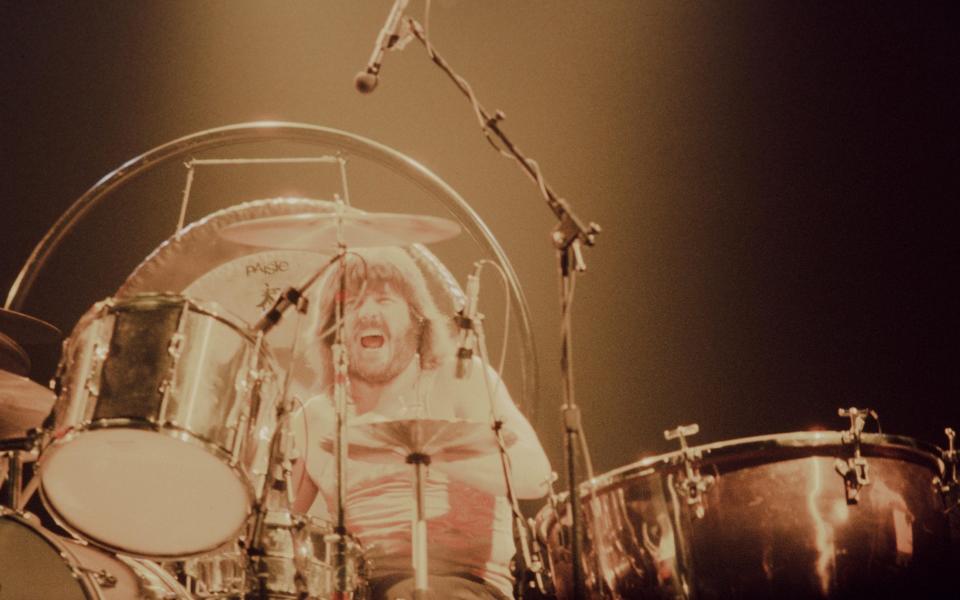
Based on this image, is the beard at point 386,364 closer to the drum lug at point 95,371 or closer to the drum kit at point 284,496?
the drum kit at point 284,496

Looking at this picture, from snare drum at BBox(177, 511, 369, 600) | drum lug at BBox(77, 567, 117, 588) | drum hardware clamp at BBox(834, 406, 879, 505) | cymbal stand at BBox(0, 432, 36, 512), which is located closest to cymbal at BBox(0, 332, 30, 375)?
cymbal stand at BBox(0, 432, 36, 512)

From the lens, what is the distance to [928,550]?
2.46m

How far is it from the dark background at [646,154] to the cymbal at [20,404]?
1.32 meters

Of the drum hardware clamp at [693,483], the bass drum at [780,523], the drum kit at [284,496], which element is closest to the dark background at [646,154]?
the drum kit at [284,496]

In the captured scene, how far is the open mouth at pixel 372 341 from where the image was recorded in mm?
4098

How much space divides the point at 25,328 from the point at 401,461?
51.8 inches

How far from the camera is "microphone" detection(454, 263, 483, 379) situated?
306 cm

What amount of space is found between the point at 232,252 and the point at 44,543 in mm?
1830

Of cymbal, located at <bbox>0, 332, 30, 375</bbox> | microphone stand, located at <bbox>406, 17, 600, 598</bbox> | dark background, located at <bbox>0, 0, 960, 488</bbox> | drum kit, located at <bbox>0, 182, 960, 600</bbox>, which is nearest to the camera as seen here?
microphone stand, located at <bbox>406, 17, 600, 598</bbox>

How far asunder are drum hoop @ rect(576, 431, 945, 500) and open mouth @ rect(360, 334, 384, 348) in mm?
1799

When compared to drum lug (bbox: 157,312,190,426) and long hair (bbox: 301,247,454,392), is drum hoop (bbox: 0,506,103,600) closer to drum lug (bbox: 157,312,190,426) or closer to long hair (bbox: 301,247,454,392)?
drum lug (bbox: 157,312,190,426)

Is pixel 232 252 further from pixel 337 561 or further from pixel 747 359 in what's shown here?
pixel 747 359

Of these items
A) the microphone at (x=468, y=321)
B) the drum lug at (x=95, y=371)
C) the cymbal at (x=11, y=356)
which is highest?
the microphone at (x=468, y=321)

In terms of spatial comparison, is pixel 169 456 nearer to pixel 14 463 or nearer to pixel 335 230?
pixel 14 463
